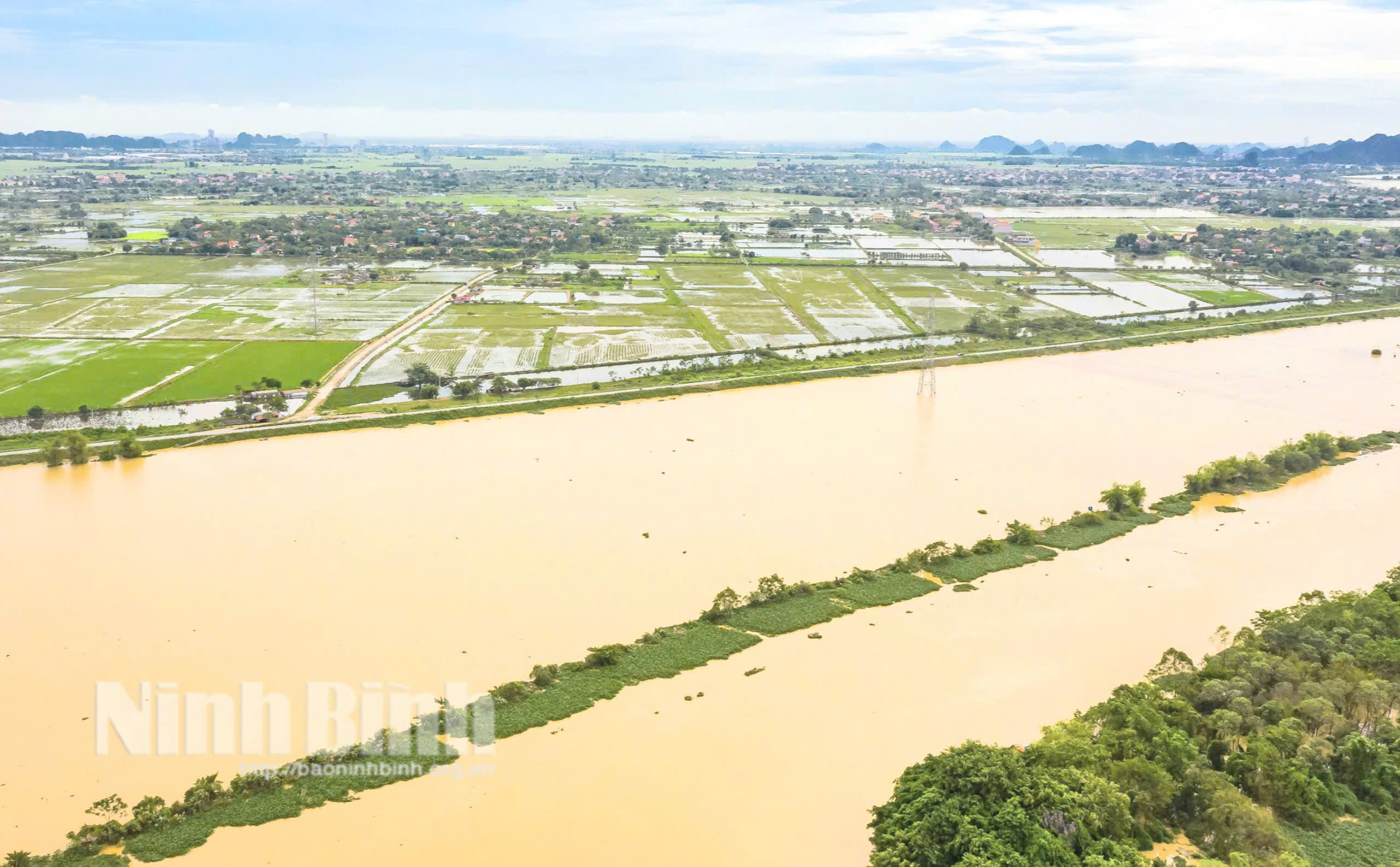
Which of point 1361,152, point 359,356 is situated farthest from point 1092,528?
point 1361,152

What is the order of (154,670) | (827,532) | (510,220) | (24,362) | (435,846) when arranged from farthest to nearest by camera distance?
(510,220), (24,362), (827,532), (154,670), (435,846)

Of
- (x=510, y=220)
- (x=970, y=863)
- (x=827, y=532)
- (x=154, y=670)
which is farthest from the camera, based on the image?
(x=510, y=220)

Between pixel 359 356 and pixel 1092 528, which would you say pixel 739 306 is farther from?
pixel 1092 528

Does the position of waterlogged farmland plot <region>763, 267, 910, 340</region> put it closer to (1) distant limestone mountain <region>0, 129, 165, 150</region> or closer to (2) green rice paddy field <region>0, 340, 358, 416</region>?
(2) green rice paddy field <region>0, 340, 358, 416</region>

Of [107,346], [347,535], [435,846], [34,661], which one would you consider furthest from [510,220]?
[435,846]

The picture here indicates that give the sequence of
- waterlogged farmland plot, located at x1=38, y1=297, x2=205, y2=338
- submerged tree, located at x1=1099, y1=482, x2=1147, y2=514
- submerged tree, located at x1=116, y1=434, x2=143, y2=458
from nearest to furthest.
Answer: submerged tree, located at x1=1099, y1=482, x2=1147, y2=514
submerged tree, located at x1=116, y1=434, x2=143, y2=458
waterlogged farmland plot, located at x1=38, y1=297, x2=205, y2=338

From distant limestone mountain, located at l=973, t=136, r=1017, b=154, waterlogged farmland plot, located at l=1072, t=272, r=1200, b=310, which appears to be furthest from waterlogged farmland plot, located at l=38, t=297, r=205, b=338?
distant limestone mountain, located at l=973, t=136, r=1017, b=154

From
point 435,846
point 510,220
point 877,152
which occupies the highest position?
point 877,152

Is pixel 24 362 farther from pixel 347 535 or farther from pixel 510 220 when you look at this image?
pixel 510 220
